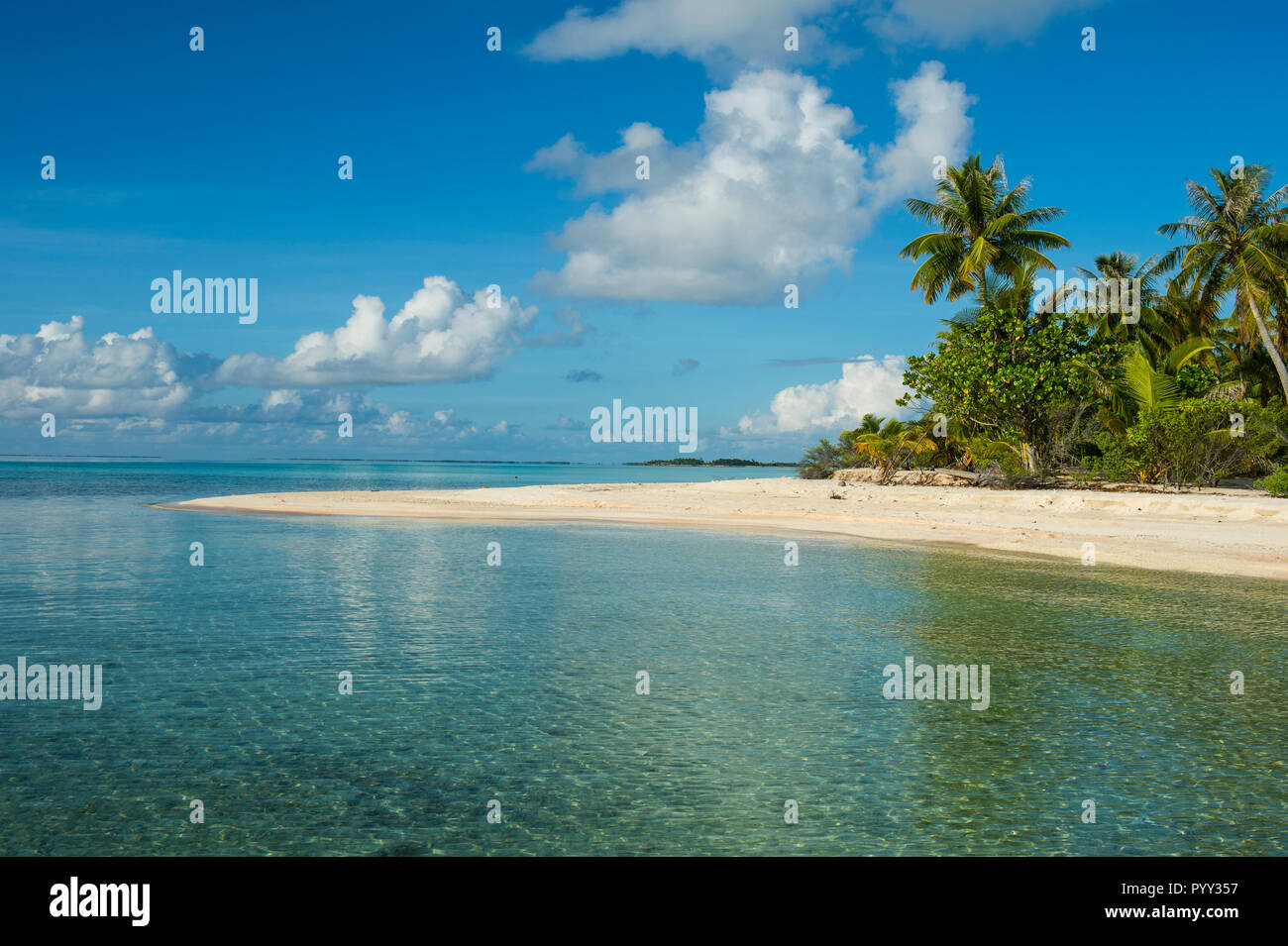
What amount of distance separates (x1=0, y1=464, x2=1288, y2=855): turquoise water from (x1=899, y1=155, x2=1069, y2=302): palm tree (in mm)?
31074

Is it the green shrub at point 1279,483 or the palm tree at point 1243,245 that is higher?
the palm tree at point 1243,245

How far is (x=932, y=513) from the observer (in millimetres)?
32875

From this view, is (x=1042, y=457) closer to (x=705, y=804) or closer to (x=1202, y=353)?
(x=1202, y=353)

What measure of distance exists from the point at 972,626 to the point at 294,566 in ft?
46.9

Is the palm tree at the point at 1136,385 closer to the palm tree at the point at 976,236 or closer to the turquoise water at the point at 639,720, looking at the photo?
the palm tree at the point at 976,236

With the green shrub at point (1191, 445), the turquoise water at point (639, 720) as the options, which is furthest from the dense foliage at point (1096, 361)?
the turquoise water at point (639, 720)

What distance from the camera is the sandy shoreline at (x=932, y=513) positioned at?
22.3 meters

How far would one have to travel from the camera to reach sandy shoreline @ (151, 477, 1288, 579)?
2233 centimetres

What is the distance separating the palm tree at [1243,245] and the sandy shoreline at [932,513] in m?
12.0

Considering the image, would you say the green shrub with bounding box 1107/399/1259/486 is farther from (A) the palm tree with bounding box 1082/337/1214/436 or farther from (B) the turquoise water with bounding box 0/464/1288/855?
(B) the turquoise water with bounding box 0/464/1288/855

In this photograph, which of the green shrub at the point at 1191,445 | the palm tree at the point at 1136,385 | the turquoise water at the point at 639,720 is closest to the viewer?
the turquoise water at the point at 639,720

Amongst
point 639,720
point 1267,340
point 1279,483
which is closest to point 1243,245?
point 1267,340

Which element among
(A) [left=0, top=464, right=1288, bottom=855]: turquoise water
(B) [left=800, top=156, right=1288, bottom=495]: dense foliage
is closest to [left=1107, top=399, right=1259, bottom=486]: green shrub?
(B) [left=800, top=156, right=1288, bottom=495]: dense foliage

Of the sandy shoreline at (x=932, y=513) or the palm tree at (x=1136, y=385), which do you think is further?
the palm tree at (x=1136, y=385)
